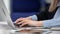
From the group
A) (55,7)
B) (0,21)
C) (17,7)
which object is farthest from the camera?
(17,7)

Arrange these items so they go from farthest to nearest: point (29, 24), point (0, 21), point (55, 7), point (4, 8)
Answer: point (55, 7)
point (29, 24)
point (0, 21)
point (4, 8)

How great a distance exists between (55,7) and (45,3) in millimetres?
1767

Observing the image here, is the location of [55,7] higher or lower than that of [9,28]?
higher

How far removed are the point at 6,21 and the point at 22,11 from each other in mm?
2156

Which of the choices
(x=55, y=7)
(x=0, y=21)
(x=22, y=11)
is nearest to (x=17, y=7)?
(x=22, y=11)

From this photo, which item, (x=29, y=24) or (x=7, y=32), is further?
(x=29, y=24)

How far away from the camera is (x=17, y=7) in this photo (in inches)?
121

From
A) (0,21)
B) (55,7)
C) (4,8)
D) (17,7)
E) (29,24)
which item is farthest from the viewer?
(17,7)

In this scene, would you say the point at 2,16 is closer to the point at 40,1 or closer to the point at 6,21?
the point at 6,21

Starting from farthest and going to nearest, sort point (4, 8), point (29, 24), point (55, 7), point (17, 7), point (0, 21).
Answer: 1. point (17, 7)
2. point (55, 7)
3. point (29, 24)
4. point (0, 21)
5. point (4, 8)

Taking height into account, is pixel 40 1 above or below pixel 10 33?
above

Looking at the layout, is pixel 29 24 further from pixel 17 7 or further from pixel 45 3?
pixel 45 3

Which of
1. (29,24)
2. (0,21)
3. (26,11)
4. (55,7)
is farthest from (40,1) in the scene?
(0,21)

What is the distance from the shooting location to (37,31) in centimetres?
96
